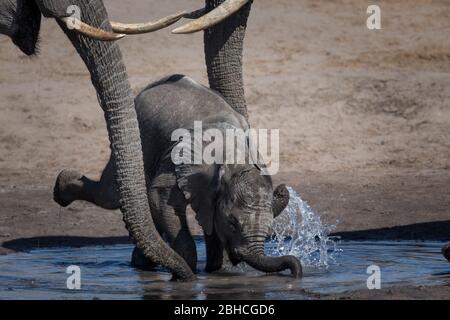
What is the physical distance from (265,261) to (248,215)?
11.7 inches

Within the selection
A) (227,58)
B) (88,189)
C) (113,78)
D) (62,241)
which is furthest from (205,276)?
(113,78)

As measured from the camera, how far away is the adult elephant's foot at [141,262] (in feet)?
31.5

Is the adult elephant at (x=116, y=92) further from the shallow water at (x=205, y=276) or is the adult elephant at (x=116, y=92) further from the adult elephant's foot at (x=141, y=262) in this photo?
the adult elephant's foot at (x=141, y=262)

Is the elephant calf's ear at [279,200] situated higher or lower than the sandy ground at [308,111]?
lower

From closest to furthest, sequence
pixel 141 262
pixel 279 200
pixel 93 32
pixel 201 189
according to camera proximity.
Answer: pixel 93 32 → pixel 201 189 → pixel 279 200 → pixel 141 262

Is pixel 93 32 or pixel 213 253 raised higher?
pixel 93 32

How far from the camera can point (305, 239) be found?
10.4 metres

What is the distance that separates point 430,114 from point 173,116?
520 centimetres

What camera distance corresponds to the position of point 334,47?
53.0ft

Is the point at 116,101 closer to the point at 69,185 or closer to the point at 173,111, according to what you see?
the point at 173,111

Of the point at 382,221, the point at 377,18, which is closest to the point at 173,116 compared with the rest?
the point at 382,221

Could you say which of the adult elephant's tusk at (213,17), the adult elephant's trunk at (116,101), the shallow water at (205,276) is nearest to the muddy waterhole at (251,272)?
the shallow water at (205,276)

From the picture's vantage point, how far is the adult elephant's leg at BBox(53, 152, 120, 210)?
9766mm
